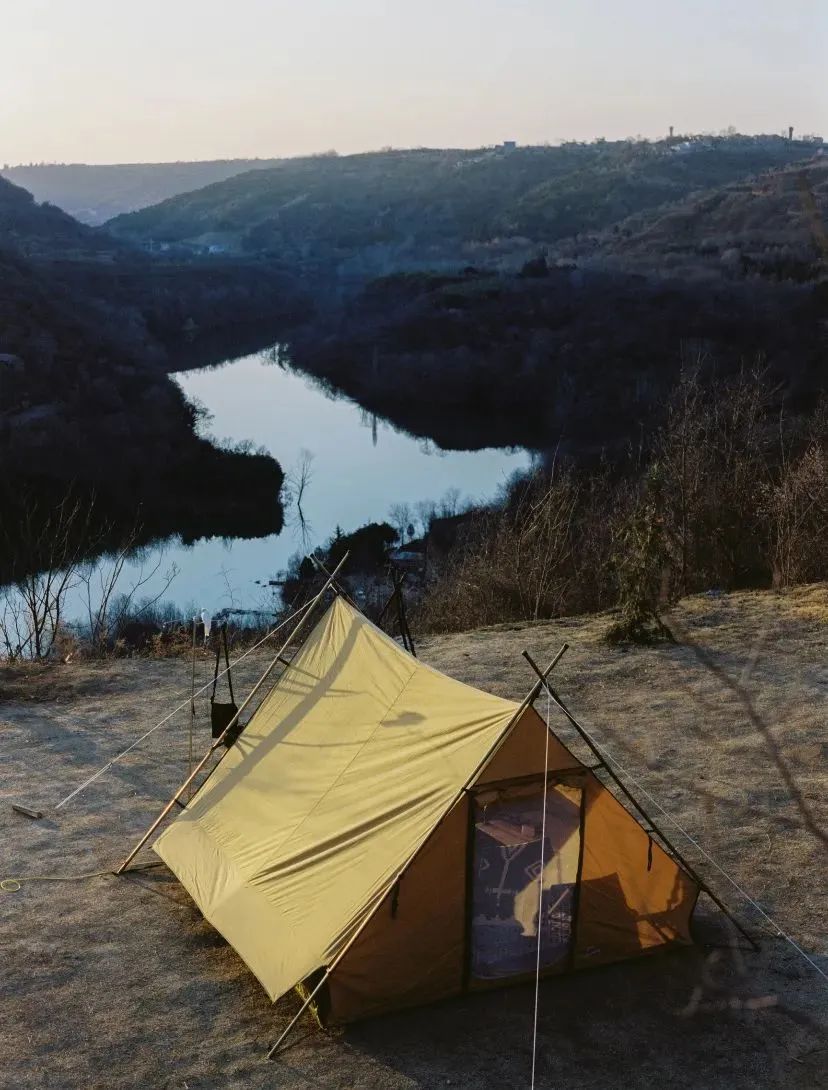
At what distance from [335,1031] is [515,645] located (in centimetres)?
745

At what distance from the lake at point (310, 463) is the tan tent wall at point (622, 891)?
20.3 m

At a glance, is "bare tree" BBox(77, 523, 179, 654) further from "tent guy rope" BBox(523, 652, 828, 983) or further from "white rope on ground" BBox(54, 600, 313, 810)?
"tent guy rope" BBox(523, 652, 828, 983)

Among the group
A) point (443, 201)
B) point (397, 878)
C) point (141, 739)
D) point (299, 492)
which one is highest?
→ point (443, 201)

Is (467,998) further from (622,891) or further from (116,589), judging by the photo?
(116,589)

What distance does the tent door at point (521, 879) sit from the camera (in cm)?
583

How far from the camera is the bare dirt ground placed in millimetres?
5406

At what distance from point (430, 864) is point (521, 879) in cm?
56

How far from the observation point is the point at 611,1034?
5.64m

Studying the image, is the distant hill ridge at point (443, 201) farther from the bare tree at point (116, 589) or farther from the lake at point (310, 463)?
the bare tree at point (116, 589)

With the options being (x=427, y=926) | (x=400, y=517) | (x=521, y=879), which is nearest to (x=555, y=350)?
(x=400, y=517)

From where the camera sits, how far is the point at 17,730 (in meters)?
10.5

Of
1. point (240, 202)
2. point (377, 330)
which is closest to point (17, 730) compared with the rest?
point (377, 330)

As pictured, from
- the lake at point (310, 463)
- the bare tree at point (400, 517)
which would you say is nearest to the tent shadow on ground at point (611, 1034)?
the lake at point (310, 463)

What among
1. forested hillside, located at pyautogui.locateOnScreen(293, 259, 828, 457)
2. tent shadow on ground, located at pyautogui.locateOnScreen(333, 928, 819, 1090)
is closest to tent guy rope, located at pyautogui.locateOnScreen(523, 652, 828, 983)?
tent shadow on ground, located at pyautogui.locateOnScreen(333, 928, 819, 1090)
